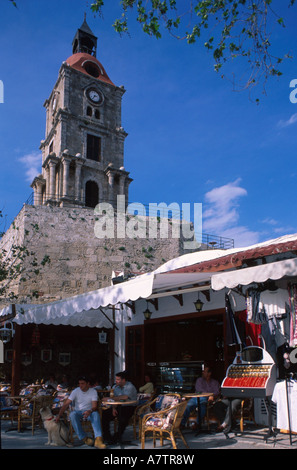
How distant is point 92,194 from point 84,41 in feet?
55.8

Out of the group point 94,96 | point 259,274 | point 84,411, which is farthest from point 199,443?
point 94,96

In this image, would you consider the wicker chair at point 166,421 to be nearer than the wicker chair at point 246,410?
Yes

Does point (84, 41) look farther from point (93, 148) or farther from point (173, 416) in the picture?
point (173, 416)

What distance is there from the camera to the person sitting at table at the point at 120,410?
5836 millimetres

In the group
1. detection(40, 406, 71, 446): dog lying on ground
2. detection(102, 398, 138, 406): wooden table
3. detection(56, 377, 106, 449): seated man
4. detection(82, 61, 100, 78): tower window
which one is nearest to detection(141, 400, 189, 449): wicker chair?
detection(102, 398, 138, 406): wooden table

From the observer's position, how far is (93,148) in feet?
101

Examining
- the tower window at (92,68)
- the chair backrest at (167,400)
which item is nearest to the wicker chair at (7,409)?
the chair backrest at (167,400)

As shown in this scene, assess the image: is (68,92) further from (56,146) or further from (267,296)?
(267,296)

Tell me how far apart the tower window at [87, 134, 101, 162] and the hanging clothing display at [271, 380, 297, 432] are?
26536 millimetres

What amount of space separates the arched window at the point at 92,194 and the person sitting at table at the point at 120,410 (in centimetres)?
2413

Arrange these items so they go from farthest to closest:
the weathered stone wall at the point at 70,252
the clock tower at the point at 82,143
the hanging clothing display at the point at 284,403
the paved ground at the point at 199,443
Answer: the clock tower at the point at 82,143 → the weathered stone wall at the point at 70,252 → the hanging clothing display at the point at 284,403 → the paved ground at the point at 199,443

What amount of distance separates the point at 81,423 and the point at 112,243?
16.9 m

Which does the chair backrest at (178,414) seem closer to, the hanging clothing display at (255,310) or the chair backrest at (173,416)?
the chair backrest at (173,416)
